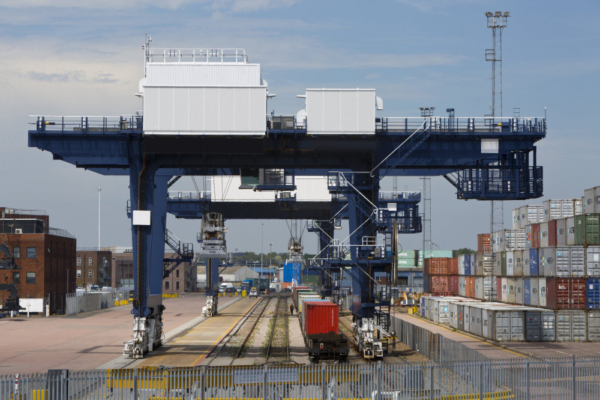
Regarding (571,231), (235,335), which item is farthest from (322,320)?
(571,231)

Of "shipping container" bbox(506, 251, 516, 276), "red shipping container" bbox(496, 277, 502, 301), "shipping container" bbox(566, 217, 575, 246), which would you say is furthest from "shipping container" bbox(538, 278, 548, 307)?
"red shipping container" bbox(496, 277, 502, 301)

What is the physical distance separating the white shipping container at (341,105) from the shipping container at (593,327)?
2502cm

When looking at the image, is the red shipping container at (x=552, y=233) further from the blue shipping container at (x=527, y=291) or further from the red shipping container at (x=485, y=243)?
the red shipping container at (x=485, y=243)

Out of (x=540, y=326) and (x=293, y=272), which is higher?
(x=540, y=326)

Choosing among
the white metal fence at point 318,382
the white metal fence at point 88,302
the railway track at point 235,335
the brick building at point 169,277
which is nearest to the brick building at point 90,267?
the brick building at point 169,277

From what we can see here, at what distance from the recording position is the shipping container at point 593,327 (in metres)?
52.4

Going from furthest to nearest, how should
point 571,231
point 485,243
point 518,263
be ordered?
point 485,243 < point 518,263 < point 571,231

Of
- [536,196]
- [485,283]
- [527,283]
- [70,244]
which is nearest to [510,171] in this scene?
[536,196]

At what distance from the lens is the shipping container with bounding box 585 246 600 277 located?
52.1 meters

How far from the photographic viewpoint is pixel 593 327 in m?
52.5

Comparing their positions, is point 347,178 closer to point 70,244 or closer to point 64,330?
point 64,330

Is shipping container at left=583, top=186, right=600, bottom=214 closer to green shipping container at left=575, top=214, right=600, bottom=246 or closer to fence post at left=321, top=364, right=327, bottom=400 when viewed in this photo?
green shipping container at left=575, top=214, right=600, bottom=246

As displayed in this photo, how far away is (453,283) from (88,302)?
4737cm

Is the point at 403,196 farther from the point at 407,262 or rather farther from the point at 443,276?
the point at 407,262
